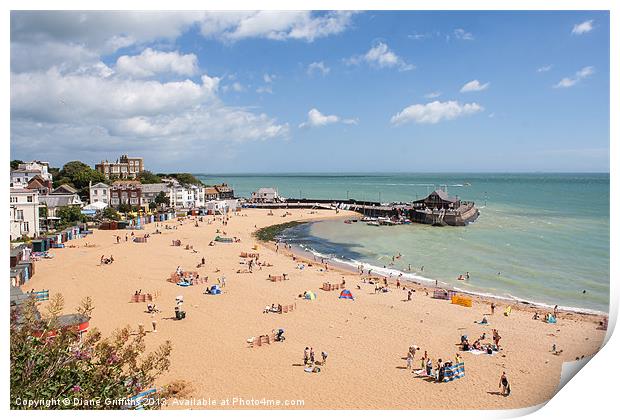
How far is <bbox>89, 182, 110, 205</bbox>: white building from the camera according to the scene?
173 ft

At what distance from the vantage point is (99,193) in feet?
174

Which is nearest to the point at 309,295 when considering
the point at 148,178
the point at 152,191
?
the point at 152,191

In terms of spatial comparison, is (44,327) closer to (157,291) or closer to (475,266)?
(157,291)

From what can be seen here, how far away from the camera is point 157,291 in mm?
19047

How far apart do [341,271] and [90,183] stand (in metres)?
39.4

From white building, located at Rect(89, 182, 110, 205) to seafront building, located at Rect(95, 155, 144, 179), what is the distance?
24294 mm

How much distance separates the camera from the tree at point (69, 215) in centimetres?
3616

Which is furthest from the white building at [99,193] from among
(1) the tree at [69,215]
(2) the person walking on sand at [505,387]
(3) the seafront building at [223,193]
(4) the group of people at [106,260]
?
(2) the person walking on sand at [505,387]

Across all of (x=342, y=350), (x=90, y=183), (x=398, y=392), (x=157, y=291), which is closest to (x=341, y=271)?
(x=157, y=291)

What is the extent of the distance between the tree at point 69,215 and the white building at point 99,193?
51.2 feet

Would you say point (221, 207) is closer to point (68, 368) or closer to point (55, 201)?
point (55, 201)

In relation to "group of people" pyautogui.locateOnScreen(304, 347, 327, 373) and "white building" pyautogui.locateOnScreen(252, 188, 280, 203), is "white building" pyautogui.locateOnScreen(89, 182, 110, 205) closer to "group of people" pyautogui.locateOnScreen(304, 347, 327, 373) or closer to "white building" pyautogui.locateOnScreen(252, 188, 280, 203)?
"white building" pyautogui.locateOnScreen(252, 188, 280, 203)

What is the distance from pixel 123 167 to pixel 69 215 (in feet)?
158
